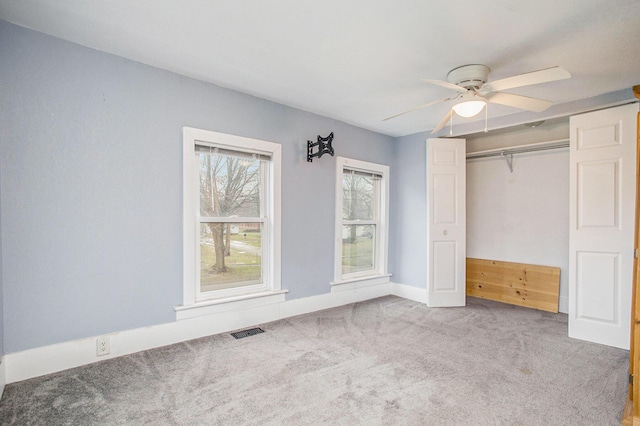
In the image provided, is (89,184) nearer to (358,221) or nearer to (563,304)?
(358,221)

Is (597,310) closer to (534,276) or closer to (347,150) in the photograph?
(534,276)

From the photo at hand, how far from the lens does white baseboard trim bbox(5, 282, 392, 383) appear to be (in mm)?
2201

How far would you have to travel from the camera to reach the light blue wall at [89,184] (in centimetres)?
216

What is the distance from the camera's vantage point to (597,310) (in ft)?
10.2

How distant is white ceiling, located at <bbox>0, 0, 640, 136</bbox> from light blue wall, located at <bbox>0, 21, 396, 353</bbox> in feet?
0.67

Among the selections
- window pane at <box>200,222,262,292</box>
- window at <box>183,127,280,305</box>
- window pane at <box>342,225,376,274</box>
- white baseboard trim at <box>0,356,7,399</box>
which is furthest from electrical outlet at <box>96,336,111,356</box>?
window pane at <box>342,225,376,274</box>

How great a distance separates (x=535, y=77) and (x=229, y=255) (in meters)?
3.04

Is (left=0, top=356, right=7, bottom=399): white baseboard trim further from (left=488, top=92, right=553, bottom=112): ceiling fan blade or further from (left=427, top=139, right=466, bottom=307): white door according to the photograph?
(left=427, top=139, right=466, bottom=307): white door

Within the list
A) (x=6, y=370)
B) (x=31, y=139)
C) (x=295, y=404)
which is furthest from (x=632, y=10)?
(x=6, y=370)

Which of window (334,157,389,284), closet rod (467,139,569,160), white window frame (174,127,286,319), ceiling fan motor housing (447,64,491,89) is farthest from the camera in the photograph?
window (334,157,389,284)

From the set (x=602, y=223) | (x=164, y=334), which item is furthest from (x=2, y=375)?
(x=602, y=223)

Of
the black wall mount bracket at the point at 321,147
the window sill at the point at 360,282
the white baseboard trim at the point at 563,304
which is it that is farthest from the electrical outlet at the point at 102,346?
the white baseboard trim at the point at 563,304

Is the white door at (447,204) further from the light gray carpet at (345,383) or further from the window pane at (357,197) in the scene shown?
the light gray carpet at (345,383)

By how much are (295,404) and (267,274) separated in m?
1.72
